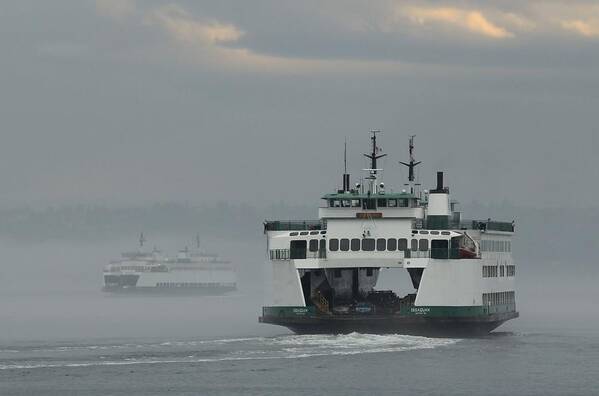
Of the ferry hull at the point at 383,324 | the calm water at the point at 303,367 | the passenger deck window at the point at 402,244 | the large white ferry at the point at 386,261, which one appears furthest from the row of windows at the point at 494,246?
the calm water at the point at 303,367

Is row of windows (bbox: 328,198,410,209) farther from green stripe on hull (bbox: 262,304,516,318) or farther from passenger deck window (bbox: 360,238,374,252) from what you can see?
green stripe on hull (bbox: 262,304,516,318)

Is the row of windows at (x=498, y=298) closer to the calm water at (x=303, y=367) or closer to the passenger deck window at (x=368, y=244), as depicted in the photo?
the calm water at (x=303, y=367)

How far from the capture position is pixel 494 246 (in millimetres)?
89062

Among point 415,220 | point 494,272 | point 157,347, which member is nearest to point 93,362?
point 157,347

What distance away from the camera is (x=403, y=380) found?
6706 centimetres

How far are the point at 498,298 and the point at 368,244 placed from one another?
9.93 meters

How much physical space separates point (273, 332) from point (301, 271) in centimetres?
1148

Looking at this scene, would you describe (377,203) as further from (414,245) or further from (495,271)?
(495,271)

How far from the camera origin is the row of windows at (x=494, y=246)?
8671 cm

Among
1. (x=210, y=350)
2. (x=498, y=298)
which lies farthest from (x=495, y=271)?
(x=210, y=350)

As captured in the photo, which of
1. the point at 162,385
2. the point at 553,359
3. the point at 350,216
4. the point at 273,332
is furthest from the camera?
the point at 273,332

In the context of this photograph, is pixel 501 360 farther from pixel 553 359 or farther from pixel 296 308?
pixel 296 308

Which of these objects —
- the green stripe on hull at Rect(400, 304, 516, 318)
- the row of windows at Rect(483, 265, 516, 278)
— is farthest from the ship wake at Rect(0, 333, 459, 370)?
the row of windows at Rect(483, 265, 516, 278)

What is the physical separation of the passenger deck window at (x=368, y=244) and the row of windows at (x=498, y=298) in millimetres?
6714
